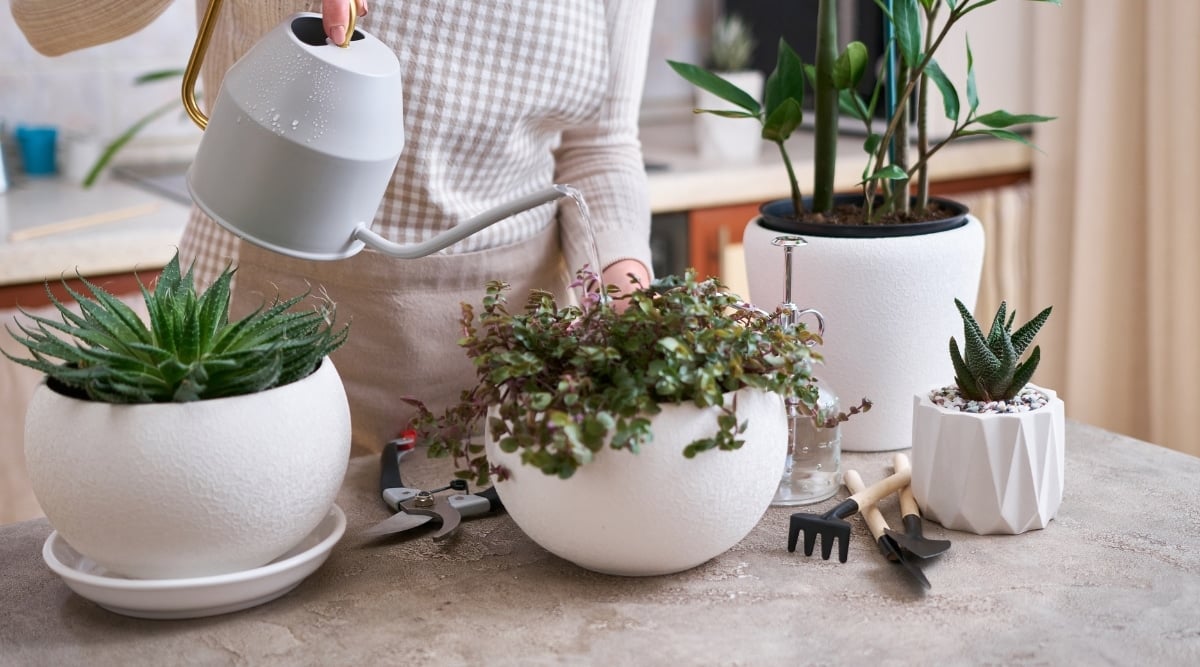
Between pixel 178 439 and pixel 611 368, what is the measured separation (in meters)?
0.26

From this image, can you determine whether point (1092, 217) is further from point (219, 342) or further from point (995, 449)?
point (219, 342)

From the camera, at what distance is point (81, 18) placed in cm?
108

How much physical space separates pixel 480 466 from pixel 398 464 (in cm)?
Result: 23

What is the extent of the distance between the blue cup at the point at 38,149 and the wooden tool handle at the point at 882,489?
1988 mm

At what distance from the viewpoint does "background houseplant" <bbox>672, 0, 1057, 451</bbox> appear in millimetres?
976

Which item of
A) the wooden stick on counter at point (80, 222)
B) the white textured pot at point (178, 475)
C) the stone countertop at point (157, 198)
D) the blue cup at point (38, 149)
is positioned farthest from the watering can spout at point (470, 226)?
the blue cup at point (38, 149)

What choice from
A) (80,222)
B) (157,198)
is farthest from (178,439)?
(157,198)

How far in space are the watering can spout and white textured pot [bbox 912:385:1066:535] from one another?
0.32 meters

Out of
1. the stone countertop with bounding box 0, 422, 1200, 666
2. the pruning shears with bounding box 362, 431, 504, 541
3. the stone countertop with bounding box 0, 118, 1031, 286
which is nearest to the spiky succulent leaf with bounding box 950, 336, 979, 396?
the stone countertop with bounding box 0, 422, 1200, 666

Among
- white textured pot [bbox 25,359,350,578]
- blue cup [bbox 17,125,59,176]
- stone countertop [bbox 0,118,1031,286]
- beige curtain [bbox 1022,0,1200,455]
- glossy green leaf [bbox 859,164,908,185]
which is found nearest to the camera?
white textured pot [bbox 25,359,350,578]

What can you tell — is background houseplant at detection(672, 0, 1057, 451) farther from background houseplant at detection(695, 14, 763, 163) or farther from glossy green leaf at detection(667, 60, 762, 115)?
background houseplant at detection(695, 14, 763, 163)

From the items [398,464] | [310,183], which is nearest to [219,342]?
[310,183]

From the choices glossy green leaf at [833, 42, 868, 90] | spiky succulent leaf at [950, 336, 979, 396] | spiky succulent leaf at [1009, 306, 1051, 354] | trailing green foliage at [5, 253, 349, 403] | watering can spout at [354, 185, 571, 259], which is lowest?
spiky succulent leaf at [950, 336, 979, 396]

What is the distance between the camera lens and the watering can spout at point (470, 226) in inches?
28.3
